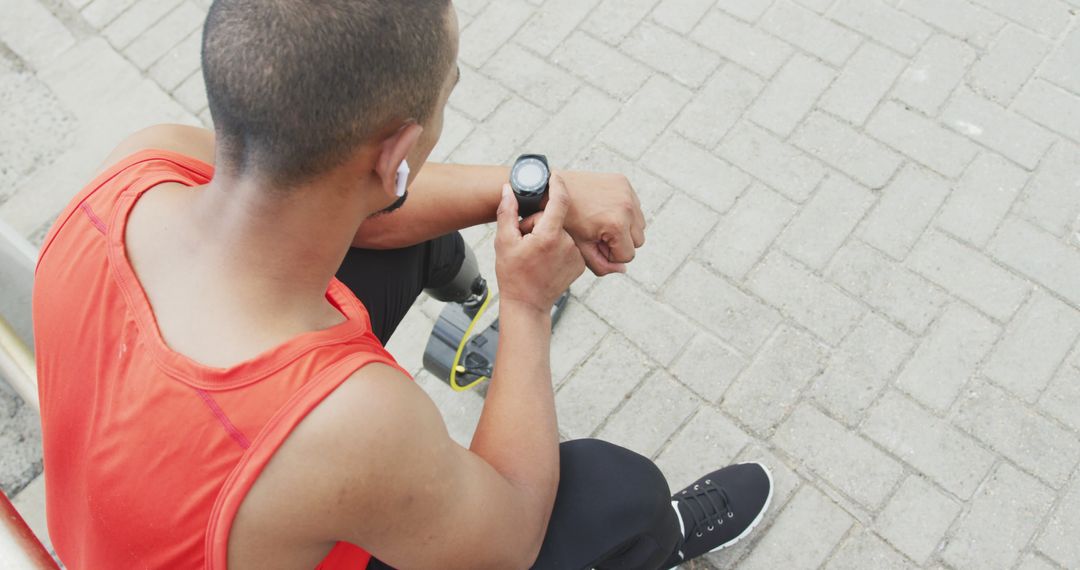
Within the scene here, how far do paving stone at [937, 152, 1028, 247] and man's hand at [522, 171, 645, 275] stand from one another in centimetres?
163

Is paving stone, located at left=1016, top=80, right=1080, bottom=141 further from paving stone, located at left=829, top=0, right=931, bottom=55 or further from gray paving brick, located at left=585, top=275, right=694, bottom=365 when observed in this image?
gray paving brick, located at left=585, top=275, right=694, bottom=365

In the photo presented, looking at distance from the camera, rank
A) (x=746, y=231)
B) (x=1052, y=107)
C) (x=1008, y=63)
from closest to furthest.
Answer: (x=746, y=231)
(x=1052, y=107)
(x=1008, y=63)

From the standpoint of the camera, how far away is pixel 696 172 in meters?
3.45

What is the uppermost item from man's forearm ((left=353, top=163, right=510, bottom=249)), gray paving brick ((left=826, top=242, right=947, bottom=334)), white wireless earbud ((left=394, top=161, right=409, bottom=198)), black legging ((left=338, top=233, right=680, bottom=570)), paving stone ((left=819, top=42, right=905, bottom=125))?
white wireless earbud ((left=394, top=161, right=409, bottom=198))

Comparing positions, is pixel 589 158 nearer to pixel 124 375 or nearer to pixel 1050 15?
pixel 1050 15

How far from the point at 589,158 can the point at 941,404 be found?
1566 millimetres

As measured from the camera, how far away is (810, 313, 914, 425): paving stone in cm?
293

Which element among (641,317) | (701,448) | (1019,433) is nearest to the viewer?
(1019,433)

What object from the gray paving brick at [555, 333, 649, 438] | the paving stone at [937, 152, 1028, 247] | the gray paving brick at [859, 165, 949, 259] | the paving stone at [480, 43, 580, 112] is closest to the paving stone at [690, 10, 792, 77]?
the paving stone at [480, 43, 580, 112]

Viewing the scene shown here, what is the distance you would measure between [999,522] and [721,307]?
1.09 m

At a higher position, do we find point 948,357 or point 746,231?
point 746,231

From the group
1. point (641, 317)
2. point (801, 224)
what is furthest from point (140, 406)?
point (801, 224)

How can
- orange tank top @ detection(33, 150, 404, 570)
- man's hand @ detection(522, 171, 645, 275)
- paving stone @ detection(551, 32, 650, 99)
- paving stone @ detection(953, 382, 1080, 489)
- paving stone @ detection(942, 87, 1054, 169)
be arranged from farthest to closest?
paving stone @ detection(551, 32, 650, 99) < paving stone @ detection(942, 87, 1054, 169) < paving stone @ detection(953, 382, 1080, 489) < man's hand @ detection(522, 171, 645, 275) < orange tank top @ detection(33, 150, 404, 570)

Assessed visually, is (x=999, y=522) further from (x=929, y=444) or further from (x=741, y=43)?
(x=741, y=43)
